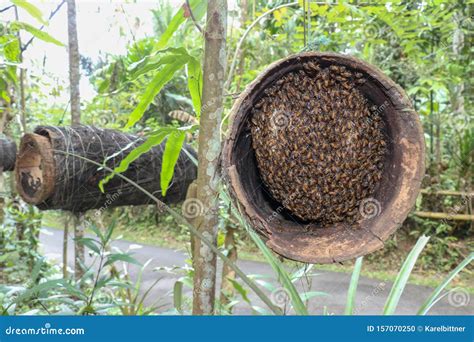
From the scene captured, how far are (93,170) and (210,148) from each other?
926mm

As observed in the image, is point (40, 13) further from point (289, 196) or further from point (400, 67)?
point (400, 67)

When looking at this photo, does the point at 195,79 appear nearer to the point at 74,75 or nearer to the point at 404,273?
the point at 404,273

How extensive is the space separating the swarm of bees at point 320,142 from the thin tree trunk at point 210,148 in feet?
0.26

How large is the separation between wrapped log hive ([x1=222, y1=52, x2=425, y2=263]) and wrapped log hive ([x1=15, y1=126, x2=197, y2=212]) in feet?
2.55

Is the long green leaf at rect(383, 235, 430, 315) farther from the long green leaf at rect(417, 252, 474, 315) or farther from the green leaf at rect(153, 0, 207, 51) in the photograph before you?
the green leaf at rect(153, 0, 207, 51)

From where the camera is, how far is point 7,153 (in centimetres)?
176

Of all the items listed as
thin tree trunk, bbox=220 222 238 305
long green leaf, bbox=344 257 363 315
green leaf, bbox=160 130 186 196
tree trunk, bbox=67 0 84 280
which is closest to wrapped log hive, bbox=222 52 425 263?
green leaf, bbox=160 130 186 196

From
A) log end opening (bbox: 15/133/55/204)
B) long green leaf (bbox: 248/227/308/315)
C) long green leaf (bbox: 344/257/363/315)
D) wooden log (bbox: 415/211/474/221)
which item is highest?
log end opening (bbox: 15/133/55/204)

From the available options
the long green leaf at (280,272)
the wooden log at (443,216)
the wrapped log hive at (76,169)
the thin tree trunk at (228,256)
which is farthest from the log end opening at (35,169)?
the wooden log at (443,216)

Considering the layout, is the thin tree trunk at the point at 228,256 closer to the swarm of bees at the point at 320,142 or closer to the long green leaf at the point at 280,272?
the long green leaf at the point at 280,272

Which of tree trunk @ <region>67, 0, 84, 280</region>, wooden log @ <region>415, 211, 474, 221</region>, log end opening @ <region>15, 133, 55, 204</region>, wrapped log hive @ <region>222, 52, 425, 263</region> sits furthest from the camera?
wooden log @ <region>415, 211, 474, 221</region>

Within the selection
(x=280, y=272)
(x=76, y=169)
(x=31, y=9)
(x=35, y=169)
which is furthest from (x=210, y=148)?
(x=35, y=169)

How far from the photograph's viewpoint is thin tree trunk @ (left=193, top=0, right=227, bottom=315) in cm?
75

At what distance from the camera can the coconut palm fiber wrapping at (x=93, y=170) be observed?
1495mm
